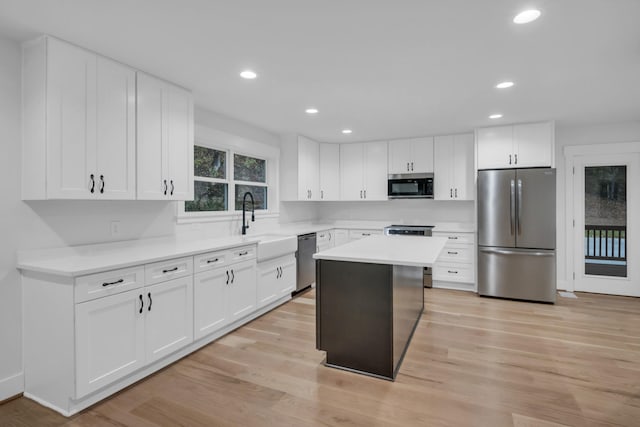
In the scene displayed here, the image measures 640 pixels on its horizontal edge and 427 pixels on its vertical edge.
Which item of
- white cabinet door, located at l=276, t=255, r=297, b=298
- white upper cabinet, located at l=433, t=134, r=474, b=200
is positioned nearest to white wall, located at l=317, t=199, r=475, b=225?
white upper cabinet, located at l=433, t=134, r=474, b=200

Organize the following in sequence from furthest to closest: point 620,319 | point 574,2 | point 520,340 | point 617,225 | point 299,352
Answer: point 617,225, point 620,319, point 520,340, point 299,352, point 574,2

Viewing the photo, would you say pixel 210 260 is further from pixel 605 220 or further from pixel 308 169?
pixel 605 220

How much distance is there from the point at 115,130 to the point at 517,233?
4.68 meters

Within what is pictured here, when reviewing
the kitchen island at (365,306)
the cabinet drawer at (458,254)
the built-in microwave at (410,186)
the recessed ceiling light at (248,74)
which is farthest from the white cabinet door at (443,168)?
the recessed ceiling light at (248,74)

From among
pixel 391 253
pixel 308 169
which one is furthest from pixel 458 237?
pixel 391 253

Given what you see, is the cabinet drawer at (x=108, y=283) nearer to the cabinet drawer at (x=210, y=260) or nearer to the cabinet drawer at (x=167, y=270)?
the cabinet drawer at (x=167, y=270)

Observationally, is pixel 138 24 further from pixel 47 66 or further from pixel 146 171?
pixel 146 171

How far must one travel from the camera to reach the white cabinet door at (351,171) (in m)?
5.97

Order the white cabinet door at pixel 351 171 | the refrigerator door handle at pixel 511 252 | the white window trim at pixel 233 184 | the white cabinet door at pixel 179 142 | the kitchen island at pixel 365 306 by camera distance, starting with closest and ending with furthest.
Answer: the kitchen island at pixel 365 306 < the white cabinet door at pixel 179 142 < the white window trim at pixel 233 184 < the refrigerator door handle at pixel 511 252 < the white cabinet door at pixel 351 171

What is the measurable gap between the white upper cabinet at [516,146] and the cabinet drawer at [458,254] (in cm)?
121

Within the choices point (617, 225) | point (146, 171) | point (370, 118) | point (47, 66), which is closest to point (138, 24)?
point (47, 66)

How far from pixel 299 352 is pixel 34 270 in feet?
6.71

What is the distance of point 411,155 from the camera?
555cm

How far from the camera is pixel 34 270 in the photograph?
2.20 meters
